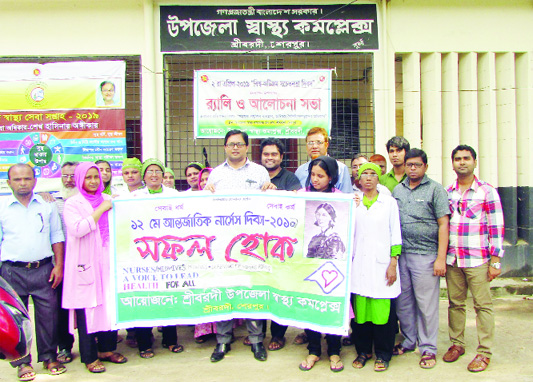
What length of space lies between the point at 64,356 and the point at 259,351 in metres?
1.72

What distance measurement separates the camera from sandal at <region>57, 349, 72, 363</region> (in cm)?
393

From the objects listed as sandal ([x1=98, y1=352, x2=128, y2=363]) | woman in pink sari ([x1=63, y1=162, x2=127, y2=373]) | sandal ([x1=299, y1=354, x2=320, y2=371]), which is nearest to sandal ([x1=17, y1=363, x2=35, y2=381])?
woman in pink sari ([x1=63, y1=162, x2=127, y2=373])

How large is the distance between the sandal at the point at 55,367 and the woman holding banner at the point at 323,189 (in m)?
2.00

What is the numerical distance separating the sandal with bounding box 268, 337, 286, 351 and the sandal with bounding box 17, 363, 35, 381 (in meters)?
2.01

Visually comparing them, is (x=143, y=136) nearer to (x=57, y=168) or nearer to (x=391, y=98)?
(x=57, y=168)

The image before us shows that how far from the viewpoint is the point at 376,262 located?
3566 millimetres

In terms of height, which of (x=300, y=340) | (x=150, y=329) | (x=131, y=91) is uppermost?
(x=131, y=91)

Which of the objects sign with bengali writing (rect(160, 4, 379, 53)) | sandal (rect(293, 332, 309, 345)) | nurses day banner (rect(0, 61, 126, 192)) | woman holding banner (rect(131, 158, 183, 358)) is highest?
sign with bengali writing (rect(160, 4, 379, 53))

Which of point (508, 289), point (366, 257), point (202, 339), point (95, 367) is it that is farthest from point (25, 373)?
point (508, 289)

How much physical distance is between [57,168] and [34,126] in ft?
2.22

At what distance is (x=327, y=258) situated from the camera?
3.65 meters

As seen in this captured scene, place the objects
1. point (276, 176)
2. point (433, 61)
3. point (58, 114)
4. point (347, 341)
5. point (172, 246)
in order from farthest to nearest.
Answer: point (433, 61) → point (58, 114) → point (276, 176) → point (347, 341) → point (172, 246)

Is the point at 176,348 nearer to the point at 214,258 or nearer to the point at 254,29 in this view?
the point at 214,258

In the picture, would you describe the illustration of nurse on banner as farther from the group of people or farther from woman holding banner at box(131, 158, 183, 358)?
woman holding banner at box(131, 158, 183, 358)
